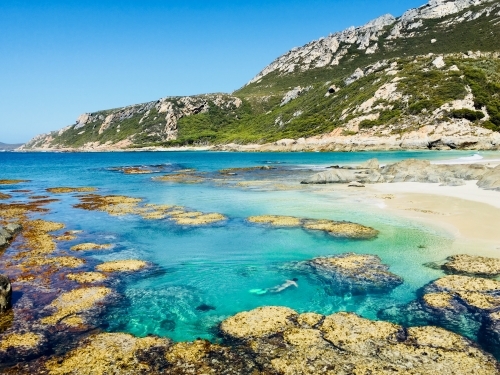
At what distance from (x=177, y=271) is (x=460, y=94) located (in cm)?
12621

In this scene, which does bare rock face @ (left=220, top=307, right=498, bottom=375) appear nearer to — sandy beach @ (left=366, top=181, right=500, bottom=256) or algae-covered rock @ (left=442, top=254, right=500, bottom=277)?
algae-covered rock @ (left=442, top=254, right=500, bottom=277)

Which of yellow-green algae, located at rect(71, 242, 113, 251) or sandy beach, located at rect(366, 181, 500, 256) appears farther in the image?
yellow-green algae, located at rect(71, 242, 113, 251)

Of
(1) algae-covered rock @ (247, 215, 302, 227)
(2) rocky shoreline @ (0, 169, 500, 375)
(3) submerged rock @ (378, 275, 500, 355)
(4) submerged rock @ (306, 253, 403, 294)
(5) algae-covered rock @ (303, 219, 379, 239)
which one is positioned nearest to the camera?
(2) rocky shoreline @ (0, 169, 500, 375)

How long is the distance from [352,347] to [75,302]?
10.3 meters

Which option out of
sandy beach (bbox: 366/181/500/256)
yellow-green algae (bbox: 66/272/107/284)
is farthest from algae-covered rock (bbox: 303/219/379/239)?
yellow-green algae (bbox: 66/272/107/284)

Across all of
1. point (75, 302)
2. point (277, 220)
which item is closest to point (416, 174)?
point (277, 220)

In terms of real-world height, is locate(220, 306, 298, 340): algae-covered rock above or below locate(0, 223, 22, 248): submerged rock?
below

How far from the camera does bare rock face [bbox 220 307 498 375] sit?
996 centimetres

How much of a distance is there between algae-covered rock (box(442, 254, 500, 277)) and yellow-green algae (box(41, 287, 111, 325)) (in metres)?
15.3

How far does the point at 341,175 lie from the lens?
50.1 meters

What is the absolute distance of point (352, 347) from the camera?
1099cm

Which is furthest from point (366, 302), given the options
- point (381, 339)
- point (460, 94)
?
point (460, 94)

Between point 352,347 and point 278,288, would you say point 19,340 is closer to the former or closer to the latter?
point 278,288

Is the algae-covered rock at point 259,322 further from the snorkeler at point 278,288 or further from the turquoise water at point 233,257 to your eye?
the snorkeler at point 278,288
